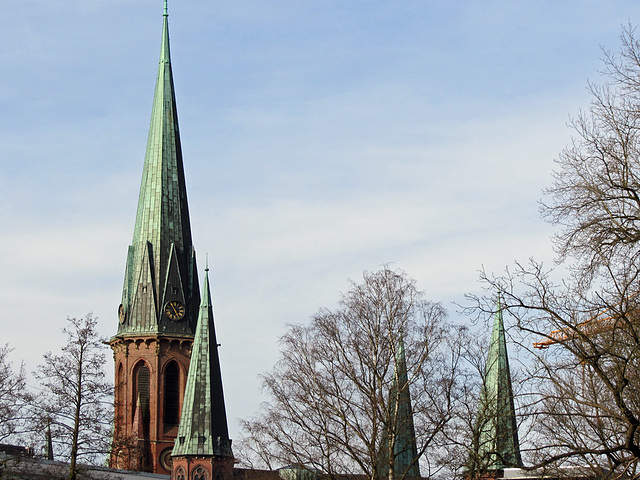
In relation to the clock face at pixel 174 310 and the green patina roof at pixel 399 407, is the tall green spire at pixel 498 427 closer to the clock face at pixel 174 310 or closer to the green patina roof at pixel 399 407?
the green patina roof at pixel 399 407

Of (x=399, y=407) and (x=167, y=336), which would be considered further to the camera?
(x=167, y=336)

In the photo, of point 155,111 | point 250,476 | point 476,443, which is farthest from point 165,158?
point 476,443

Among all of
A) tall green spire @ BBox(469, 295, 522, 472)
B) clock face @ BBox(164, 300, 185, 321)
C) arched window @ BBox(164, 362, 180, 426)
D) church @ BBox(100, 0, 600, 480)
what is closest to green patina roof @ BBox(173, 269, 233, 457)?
church @ BBox(100, 0, 600, 480)

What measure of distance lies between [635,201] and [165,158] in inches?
2729

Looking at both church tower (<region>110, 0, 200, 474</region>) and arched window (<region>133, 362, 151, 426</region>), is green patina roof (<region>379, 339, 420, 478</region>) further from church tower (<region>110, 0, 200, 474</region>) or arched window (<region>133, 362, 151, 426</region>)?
arched window (<region>133, 362, 151, 426</region>)

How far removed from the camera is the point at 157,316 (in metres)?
78.3

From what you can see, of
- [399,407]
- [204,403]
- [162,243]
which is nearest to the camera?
[399,407]

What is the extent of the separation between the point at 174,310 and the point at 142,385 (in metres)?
5.80

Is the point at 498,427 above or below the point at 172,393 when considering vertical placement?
below

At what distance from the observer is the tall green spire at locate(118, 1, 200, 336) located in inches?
3103

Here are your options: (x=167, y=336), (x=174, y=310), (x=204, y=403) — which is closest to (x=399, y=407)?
(x=204, y=403)

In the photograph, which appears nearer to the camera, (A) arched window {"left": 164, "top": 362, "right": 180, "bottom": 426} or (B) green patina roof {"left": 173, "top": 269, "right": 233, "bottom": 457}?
(B) green patina roof {"left": 173, "top": 269, "right": 233, "bottom": 457}

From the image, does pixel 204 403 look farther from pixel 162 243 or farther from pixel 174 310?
pixel 162 243

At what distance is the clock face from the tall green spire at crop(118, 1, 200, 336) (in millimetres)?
72
